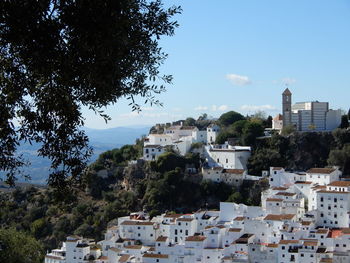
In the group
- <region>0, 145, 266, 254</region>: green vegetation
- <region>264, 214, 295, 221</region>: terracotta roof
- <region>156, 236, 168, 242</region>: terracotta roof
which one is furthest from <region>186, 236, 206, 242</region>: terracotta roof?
<region>0, 145, 266, 254</region>: green vegetation

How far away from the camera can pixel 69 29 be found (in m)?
5.68

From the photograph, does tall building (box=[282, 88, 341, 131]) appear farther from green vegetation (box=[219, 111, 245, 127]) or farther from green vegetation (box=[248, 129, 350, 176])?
green vegetation (box=[219, 111, 245, 127])

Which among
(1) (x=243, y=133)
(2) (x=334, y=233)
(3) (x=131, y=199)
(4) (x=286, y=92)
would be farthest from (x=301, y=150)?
(2) (x=334, y=233)

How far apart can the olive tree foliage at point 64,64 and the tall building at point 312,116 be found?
38.5 metres

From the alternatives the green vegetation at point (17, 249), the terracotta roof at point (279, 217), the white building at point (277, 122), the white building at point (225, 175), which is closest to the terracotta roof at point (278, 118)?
the white building at point (277, 122)

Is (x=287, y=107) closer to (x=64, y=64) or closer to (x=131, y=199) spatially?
(x=131, y=199)

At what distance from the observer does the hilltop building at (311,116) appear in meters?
43.5

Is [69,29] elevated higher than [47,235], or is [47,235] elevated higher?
[69,29]

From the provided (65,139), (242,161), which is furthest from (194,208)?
(65,139)

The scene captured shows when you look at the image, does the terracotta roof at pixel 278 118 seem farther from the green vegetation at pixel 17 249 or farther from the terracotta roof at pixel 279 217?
the green vegetation at pixel 17 249

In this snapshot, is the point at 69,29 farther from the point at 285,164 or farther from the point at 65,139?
the point at 285,164

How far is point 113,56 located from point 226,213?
26.5 metres

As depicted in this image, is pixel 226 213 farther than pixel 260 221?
Yes

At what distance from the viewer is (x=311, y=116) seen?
43688mm
